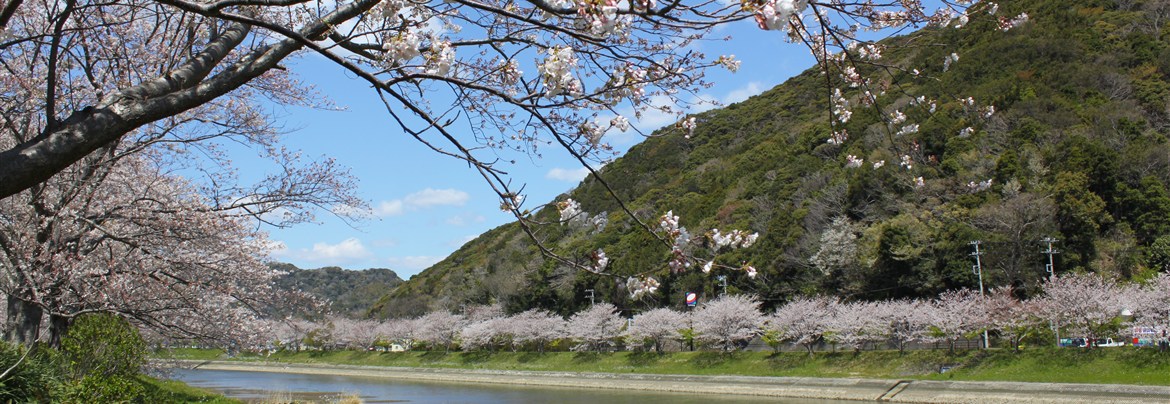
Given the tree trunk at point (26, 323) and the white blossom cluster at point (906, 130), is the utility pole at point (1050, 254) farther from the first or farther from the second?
the tree trunk at point (26, 323)

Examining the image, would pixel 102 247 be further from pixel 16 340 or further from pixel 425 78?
pixel 425 78

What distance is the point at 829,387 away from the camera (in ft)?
74.1

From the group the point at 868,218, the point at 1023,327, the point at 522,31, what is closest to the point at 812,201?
the point at 868,218

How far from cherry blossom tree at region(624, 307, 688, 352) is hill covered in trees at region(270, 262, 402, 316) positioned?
69643 millimetres

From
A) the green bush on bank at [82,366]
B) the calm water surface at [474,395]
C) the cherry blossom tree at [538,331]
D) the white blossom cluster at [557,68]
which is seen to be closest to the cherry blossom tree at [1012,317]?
the calm water surface at [474,395]

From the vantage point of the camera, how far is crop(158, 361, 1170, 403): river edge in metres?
17.1

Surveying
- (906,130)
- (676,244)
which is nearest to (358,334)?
(906,130)

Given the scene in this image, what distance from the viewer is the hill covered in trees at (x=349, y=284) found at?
103075mm

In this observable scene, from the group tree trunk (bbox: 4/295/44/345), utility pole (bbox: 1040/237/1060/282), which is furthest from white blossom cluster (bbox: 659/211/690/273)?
utility pole (bbox: 1040/237/1060/282)

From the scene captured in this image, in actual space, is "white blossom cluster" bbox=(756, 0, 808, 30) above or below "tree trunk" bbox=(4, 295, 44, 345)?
above

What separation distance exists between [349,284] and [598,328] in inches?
3778

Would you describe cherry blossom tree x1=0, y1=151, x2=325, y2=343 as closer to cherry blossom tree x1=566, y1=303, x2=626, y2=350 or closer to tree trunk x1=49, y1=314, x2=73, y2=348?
tree trunk x1=49, y1=314, x2=73, y2=348

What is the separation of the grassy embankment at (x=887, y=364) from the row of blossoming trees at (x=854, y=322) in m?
0.85

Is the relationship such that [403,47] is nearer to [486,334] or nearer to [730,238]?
[730,238]
